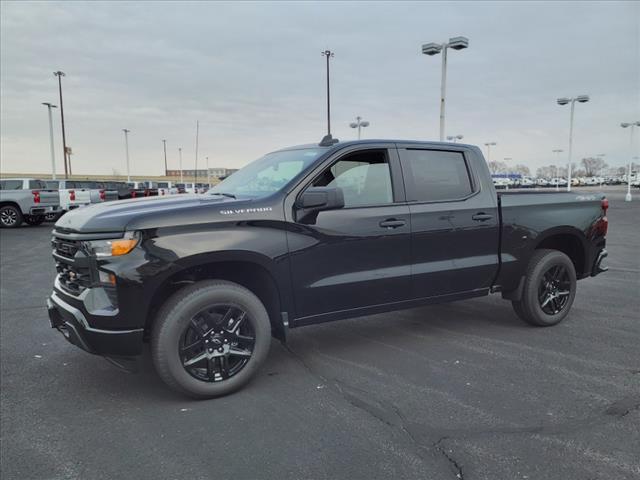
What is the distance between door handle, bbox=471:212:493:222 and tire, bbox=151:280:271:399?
227cm

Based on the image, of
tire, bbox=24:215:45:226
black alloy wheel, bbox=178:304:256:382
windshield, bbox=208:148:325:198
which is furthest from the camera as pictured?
tire, bbox=24:215:45:226

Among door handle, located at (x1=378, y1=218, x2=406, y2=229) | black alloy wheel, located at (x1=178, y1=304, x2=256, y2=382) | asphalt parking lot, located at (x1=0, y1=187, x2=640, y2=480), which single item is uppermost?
door handle, located at (x1=378, y1=218, x2=406, y2=229)

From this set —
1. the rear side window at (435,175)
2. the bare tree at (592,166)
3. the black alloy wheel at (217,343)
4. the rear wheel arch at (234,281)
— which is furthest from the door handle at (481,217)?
the bare tree at (592,166)

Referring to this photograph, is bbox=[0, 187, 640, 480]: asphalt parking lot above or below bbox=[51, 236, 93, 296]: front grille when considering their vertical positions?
below

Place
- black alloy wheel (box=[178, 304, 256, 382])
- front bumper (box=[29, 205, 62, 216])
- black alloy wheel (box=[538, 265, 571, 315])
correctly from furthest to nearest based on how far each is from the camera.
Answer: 1. front bumper (box=[29, 205, 62, 216])
2. black alloy wheel (box=[538, 265, 571, 315])
3. black alloy wheel (box=[178, 304, 256, 382])

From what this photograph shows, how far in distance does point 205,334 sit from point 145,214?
95 cm

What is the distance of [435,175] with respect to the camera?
4711 mm

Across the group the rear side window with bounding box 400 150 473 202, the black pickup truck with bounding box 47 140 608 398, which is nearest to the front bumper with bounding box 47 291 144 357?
the black pickup truck with bounding box 47 140 608 398

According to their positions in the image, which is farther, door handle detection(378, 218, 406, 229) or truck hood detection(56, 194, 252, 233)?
door handle detection(378, 218, 406, 229)

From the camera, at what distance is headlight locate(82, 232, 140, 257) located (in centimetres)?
331

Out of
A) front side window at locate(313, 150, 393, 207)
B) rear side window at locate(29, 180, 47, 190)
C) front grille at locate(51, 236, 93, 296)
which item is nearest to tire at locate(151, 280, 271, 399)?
front grille at locate(51, 236, 93, 296)

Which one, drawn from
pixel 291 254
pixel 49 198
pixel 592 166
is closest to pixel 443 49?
pixel 49 198

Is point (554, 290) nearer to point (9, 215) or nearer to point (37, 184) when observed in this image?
point (9, 215)

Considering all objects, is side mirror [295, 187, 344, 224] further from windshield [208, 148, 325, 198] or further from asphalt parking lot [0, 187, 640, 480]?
asphalt parking lot [0, 187, 640, 480]
